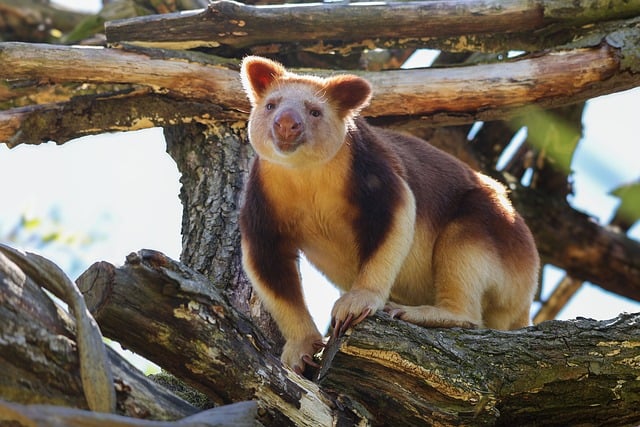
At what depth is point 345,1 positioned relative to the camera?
8156 mm

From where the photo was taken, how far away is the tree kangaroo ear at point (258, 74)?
6.93m

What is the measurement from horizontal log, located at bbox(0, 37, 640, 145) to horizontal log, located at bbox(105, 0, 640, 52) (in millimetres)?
383

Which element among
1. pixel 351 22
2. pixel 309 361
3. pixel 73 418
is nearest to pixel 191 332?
pixel 73 418

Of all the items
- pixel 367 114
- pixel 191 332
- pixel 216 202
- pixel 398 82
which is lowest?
pixel 191 332

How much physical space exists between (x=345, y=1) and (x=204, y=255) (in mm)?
2895

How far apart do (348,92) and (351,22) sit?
4.18 feet

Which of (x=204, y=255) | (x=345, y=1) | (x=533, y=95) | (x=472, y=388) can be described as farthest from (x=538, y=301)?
A: (x=472, y=388)

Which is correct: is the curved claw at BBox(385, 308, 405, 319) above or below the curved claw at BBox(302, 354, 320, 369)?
above

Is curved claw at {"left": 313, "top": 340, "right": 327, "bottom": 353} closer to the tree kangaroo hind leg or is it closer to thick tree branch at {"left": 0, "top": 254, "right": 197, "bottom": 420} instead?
the tree kangaroo hind leg

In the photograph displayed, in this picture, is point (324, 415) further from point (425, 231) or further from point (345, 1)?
point (345, 1)

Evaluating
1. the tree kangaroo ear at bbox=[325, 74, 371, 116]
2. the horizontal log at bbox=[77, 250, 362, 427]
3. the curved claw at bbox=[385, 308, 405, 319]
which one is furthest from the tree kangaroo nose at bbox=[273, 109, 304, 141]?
the horizontal log at bbox=[77, 250, 362, 427]

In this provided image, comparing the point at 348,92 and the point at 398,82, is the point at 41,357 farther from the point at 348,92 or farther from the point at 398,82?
the point at 398,82

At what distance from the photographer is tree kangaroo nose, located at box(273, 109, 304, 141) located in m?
6.39

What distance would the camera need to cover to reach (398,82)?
7891mm
